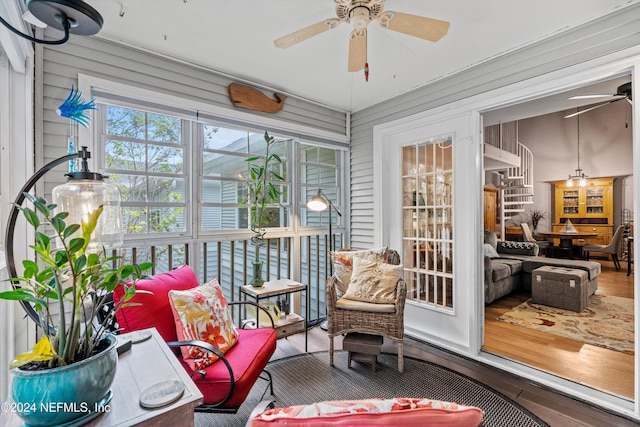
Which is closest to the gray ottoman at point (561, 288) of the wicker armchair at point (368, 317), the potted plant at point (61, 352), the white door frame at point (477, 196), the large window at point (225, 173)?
the white door frame at point (477, 196)

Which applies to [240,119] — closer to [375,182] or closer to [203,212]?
[203,212]

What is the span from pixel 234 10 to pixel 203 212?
65.4 inches

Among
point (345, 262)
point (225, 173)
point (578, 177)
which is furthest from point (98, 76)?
point (578, 177)

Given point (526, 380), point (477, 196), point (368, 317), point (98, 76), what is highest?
point (98, 76)

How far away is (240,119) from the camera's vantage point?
299 centimetres

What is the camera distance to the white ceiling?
6.51 feet

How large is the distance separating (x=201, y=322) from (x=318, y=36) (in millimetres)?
2148

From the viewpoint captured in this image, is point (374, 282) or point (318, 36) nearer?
point (318, 36)

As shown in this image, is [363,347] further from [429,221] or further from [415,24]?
[415,24]

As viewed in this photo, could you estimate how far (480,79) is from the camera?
109 inches

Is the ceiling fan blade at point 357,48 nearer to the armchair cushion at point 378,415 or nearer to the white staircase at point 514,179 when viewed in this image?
the armchair cushion at point 378,415

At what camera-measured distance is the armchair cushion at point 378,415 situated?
1.92ft

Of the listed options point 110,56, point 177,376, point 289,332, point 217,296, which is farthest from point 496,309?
point 110,56

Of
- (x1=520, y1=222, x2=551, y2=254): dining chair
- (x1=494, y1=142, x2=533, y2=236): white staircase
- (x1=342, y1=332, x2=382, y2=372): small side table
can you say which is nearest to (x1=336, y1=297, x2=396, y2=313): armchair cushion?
(x1=342, y1=332, x2=382, y2=372): small side table
